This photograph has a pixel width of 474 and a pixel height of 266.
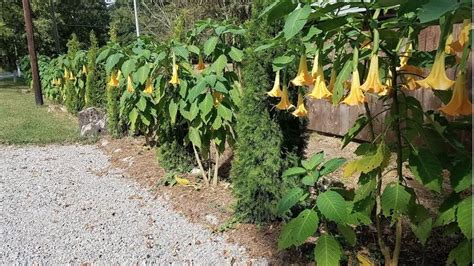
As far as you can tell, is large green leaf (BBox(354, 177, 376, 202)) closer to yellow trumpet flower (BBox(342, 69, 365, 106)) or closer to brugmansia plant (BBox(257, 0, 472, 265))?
brugmansia plant (BBox(257, 0, 472, 265))

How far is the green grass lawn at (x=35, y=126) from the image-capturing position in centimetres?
806

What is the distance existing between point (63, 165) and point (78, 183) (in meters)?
1.15

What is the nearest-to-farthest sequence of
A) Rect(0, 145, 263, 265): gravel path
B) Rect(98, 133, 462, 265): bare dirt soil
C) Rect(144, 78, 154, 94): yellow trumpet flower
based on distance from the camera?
Rect(98, 133, 462, 265): bare dirt soil
Rect(0, 145, 263, 265): gravel path
Rect(144, 78, 154, 94): yellow trumpet flower

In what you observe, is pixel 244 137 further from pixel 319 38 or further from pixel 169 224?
pixel 319 38

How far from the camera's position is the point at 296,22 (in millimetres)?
1418

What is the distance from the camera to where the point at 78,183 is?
16.7 feet

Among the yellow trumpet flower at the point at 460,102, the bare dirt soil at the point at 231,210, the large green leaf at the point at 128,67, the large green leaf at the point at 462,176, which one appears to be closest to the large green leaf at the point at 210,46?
the large green leaf at the point at 128,67

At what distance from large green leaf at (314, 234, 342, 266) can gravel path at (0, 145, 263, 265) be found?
1.07m

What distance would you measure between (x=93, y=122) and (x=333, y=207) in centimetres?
717

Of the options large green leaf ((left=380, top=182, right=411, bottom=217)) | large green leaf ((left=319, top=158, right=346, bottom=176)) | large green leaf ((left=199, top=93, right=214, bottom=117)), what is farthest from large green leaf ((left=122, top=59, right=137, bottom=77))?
large green leaf ((left=380, top=182, right=411, bottom=217))

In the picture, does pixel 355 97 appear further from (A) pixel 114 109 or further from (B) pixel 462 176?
(A) pixel 114 109

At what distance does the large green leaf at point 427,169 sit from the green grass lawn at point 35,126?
24.1ft

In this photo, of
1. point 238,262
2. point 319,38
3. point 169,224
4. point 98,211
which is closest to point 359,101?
point 319,38

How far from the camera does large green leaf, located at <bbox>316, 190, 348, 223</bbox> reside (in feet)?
6.04
